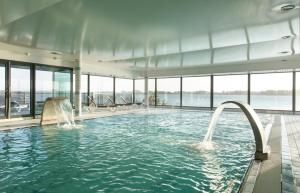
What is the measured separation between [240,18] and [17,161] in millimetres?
5155

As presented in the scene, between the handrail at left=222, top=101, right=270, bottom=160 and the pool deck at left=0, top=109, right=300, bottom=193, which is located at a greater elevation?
the handrail at left=222, top=101, right=270, bottom=160

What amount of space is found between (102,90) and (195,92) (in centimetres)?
684

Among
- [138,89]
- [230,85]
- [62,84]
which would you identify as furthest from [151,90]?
[62,84]

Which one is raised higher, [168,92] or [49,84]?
[49,84]

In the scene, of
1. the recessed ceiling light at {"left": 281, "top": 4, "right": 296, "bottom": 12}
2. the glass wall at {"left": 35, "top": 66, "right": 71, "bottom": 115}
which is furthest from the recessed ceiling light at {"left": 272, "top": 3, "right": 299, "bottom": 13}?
the glass wall at {"left": 35, "top": 66, "right": 71, "bottom": 115}

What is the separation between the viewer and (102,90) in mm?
16125

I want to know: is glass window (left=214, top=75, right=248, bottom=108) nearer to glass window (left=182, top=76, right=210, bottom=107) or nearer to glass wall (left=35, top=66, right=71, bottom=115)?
glass window (left=182, top=76, right=210, bottom=107)

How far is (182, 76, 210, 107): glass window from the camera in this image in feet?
55.9

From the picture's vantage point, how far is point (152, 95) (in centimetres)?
1862

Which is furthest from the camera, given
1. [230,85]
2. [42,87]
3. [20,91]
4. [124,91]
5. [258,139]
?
[124,91]

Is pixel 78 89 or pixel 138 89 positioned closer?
pixel 78 89

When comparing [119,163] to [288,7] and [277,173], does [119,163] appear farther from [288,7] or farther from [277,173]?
[288,7]

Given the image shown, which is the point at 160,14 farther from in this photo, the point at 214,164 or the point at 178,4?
the point at 214,164

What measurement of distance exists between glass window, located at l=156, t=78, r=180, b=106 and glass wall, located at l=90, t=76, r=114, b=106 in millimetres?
3797
